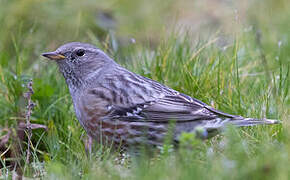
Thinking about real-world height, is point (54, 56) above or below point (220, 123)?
above

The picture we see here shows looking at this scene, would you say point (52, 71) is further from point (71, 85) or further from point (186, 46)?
point (186, 46)

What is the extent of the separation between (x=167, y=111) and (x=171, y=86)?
1.11 meters

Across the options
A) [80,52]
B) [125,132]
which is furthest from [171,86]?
[125,132]

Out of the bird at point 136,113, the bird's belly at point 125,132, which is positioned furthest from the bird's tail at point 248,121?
the bird's belly at point 125,132

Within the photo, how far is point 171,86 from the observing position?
5.59 meters

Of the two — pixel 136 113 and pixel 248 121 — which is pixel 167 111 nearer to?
pixel 136 113

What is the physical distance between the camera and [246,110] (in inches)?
195

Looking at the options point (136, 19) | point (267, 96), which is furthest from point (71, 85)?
point (136, 19)

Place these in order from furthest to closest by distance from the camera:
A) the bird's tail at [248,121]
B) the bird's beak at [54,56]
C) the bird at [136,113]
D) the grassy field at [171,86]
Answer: the bird's beak at [54,56]
the bird at [136,113]
the bird's tail at [248,121]
the grassy field at [171,86]

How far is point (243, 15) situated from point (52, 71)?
4.17 metres

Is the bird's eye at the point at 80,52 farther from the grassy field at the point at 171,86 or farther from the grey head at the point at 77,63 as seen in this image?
the grassy field at the point at 171,86

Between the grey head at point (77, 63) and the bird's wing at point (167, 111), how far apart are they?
0.65m

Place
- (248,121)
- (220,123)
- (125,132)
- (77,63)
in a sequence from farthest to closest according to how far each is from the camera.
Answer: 1. (77,63)
2. (125,132)
3. (220,123)
4. (248,121)

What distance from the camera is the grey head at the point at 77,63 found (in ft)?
16.6
